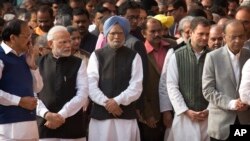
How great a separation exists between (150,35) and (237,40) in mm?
1910

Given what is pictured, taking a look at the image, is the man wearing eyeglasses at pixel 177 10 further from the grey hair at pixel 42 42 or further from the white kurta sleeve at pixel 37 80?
the white kurta sleeve at pixel 37 80

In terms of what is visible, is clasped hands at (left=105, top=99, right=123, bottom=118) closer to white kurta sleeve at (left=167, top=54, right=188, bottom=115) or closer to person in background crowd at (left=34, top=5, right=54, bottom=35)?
white kurta sleeve at (left=167, top=54, right=188, bottom=115)

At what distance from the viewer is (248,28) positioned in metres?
10.4

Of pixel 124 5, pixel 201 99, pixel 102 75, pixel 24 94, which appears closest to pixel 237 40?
pixel 201 99

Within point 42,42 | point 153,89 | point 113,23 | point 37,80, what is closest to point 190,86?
point 153,89

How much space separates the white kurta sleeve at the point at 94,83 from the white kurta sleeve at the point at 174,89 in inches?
30.1

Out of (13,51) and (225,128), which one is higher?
(13,51)

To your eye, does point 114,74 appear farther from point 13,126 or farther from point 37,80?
point 13,126

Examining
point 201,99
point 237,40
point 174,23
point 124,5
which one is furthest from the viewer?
point 174,23

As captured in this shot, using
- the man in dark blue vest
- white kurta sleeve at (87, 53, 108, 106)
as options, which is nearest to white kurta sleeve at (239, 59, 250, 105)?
white kurta sleeve at (87, 53, 108, 106)

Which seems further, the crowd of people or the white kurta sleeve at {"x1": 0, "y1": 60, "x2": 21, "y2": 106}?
the crowd of people

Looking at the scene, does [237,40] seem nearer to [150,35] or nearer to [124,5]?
[150,35]

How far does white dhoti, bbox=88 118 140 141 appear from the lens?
947 centimetres

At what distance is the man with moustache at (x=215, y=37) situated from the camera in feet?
31.5
